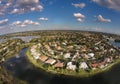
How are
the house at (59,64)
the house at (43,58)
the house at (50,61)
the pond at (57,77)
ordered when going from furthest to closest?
1. the house at (43,58)
2. the house at (50,61)
3. the house at (59,64)
4. the pond at (57,77)

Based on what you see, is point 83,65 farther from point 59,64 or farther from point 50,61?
point 50,61

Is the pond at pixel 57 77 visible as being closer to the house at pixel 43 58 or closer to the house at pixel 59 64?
the house at pixel 59 64

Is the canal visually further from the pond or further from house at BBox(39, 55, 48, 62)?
house at BBox(39, 55, 48, 62)

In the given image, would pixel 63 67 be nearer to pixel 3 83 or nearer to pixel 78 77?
pixel 78 77

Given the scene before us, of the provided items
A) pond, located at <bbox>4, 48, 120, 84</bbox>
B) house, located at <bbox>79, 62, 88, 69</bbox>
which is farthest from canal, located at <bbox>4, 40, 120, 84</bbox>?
house, located at <bbox>79, 62, 88, 69</bbox>

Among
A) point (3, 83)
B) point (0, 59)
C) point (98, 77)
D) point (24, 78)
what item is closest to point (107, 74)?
point (98, 77)

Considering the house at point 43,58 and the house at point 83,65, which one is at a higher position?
the house at point 43,58

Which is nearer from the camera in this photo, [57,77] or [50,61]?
[57,77]

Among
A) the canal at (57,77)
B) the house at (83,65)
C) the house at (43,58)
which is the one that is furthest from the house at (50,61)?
the house at (83,65)

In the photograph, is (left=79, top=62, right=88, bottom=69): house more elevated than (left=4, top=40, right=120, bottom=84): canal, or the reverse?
(left=79, top=62, right=88, bottom=69): house

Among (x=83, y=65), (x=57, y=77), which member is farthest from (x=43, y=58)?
(x=57, y=77)

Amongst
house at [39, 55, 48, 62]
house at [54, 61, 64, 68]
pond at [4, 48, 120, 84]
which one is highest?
house at [39, 55, 48, 62]
